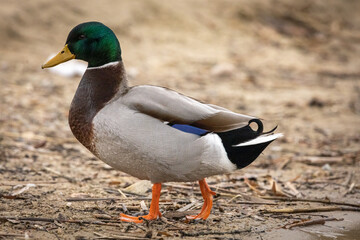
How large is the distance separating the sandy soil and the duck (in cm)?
35

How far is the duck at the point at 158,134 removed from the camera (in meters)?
2.94

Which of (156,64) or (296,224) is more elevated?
(156,64)

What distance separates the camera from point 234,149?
305cm

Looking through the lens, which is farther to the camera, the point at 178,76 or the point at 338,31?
the point at 338,31

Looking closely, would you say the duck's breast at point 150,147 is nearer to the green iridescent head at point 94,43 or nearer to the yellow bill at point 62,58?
the green iridescent head at point 94,43

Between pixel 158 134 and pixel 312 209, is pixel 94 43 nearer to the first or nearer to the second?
pixel 158 134

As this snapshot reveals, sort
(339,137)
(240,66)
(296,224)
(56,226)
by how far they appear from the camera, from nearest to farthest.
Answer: (56,226)
(296,224)
(339,137)
(240,66)

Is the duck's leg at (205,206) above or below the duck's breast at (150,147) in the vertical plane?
below

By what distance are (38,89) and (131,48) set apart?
2.80m

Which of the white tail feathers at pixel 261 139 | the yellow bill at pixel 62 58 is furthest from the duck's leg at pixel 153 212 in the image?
the yellow bill at pixel 62 58

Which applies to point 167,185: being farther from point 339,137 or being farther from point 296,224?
point 339,137

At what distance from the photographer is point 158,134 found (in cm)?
293

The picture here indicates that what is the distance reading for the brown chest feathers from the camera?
3070 millimetres

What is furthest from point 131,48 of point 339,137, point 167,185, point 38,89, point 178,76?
point 167,185
